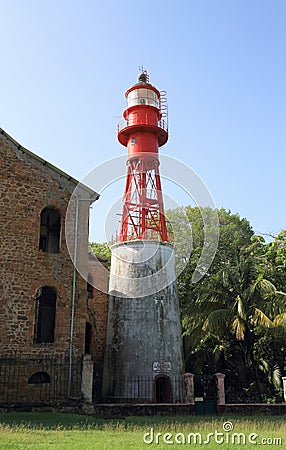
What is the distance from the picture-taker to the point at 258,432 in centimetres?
1123

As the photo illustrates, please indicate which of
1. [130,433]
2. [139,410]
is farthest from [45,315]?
[130,433]

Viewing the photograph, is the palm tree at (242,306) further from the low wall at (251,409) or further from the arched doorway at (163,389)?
the low wall at (251,409)

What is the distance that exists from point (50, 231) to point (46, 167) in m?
2.63

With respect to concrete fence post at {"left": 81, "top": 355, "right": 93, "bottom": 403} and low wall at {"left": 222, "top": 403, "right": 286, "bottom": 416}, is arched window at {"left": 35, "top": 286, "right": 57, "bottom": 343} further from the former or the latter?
low wall at {"left": 222, "top": 403, "right": 286, "bottom": 416}

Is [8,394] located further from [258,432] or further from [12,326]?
[258,432]

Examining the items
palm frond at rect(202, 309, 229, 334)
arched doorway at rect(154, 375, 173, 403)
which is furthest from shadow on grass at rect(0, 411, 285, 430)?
palm frond at rect(202, 309, 229, 334)

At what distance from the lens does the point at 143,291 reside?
1970 centimetres

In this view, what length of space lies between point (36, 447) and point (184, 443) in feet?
9.65

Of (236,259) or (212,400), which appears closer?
(212,400)

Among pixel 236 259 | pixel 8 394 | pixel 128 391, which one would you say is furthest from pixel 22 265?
pixel 236 259

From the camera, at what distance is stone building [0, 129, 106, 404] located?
14.6 metres

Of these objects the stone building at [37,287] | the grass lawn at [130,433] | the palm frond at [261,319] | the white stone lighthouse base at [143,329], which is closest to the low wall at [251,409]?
the grass lawn at [130,433]

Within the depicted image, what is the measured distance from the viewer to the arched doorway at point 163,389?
18469mm

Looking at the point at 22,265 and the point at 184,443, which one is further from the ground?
the point at 22,265
